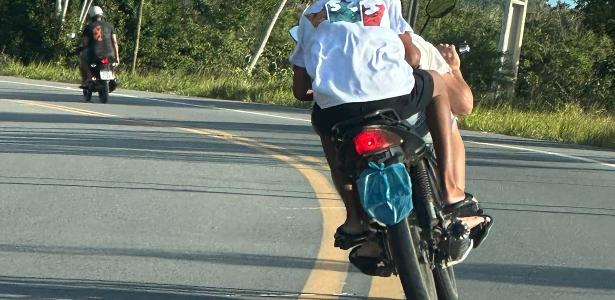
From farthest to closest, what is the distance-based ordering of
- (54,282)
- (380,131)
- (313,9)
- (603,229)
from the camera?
(603,229), (54,282), (313,9), (380,131)

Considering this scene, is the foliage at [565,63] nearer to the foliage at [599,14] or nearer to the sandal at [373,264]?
the foliage at [599,14]

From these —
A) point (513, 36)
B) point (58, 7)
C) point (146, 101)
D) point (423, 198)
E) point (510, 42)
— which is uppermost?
point (423, 198)

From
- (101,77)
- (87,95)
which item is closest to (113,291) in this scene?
(101,77)

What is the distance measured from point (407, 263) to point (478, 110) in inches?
791

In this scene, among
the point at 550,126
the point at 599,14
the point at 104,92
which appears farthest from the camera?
the point at 599,14

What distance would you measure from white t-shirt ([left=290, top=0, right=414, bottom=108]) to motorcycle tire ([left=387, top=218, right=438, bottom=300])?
602mm

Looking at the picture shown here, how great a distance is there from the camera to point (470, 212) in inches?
246

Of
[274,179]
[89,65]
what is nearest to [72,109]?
[89,65]

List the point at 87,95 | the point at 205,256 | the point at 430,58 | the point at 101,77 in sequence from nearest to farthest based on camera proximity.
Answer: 1. the point at 430,58
2. the point at 205,256
3. the point at 101,77
4. the point at 87,95

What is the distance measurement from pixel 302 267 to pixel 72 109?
44.9 ft

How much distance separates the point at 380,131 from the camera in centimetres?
552

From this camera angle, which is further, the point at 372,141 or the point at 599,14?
the point at 599,14

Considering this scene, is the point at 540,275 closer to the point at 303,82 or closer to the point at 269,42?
the point at 303,82

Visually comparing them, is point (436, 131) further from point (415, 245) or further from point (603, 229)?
Result: point (603, 229)
